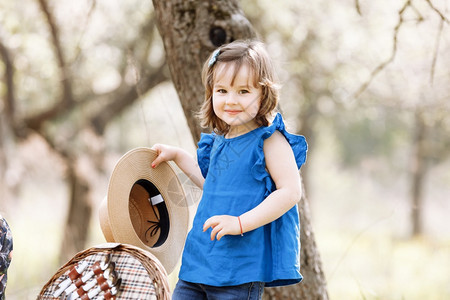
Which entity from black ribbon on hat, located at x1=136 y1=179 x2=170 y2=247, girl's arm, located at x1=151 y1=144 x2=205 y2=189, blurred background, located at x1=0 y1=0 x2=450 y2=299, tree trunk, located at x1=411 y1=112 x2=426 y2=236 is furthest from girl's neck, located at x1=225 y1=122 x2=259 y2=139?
tree trunk, located at x1=411 y1=112 x2=426 y2=236

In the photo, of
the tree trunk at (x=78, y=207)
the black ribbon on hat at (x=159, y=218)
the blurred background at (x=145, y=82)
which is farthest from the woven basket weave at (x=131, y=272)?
the tree trunk at (x=78, y=207)

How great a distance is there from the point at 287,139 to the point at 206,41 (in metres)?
0.88

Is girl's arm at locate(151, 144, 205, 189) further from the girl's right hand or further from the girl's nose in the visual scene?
the girl's nose

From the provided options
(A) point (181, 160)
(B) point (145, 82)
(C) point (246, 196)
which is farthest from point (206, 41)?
(B) point (145, 82)

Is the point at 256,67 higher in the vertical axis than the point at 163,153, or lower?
higher

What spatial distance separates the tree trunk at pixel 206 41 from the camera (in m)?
2.61

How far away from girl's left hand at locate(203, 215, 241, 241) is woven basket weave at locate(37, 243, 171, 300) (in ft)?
0.79

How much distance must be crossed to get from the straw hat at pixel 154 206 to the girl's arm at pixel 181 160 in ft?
0.11

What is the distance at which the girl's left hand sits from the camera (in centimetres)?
181

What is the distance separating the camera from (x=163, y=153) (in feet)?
7.52

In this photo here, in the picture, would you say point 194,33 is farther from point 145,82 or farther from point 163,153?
point 145,82

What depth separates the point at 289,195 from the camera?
1854 millimetres

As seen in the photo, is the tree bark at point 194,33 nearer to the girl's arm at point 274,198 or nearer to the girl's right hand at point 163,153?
the girl's right hand at point 163,153

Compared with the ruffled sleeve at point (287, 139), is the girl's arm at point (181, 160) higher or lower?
lower
